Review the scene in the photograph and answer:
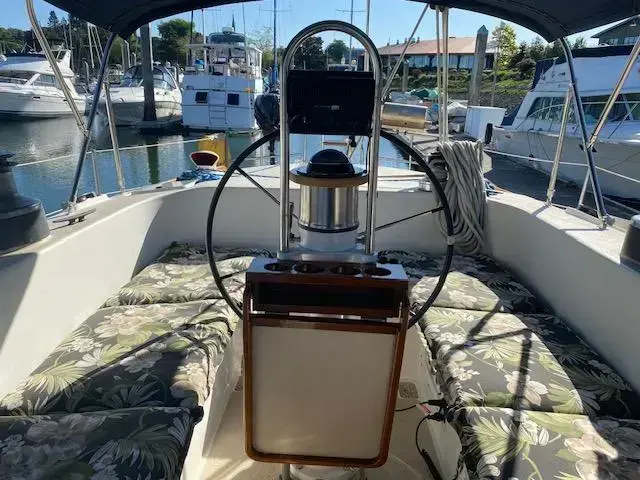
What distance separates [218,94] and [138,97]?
3.69 m

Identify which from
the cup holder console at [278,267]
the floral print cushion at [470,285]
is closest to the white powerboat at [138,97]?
the floral print cushion at [470,285]

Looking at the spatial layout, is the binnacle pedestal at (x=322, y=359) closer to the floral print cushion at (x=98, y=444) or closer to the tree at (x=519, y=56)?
the floral print cushion at (x=98, y=444)

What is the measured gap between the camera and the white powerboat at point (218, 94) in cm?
1414

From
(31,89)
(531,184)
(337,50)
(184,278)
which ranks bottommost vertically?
(531,184)

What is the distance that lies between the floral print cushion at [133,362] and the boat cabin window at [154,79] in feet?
56.0

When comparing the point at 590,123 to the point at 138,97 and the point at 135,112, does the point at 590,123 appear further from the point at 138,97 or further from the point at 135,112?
the point at 138,97

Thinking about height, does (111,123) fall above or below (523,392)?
above

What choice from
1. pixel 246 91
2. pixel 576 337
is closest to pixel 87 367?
pixel 576 337

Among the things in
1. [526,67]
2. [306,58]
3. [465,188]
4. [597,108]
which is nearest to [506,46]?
[526,67]

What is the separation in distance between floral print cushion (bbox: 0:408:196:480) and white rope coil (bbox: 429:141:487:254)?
153 centimetres

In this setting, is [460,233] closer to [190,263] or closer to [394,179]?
[394,179]

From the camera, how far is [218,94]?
1422cm

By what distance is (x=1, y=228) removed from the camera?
4.23 ft

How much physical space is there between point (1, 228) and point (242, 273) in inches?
32.4
